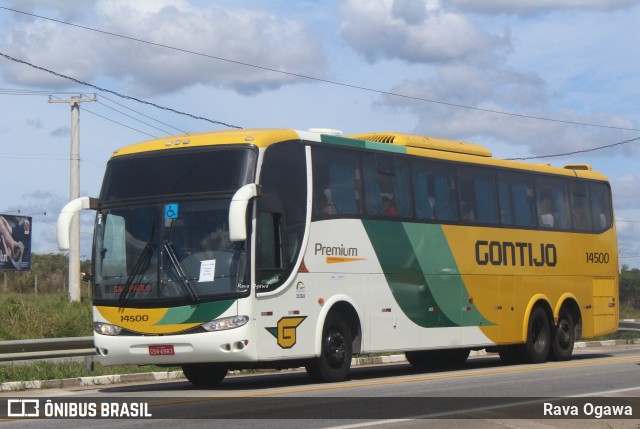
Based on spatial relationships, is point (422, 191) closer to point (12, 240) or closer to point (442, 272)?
→ point (442, 272)

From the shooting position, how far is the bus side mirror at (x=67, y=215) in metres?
15.8

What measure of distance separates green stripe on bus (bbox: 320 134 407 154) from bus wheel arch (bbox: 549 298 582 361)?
6039 millimetres

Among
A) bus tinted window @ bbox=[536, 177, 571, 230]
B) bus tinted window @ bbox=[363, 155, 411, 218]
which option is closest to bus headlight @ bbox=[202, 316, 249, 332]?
bus tinted window @ bbox=[363, 155, 411, 218]

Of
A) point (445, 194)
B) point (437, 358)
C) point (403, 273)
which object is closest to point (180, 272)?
point (403, 273)

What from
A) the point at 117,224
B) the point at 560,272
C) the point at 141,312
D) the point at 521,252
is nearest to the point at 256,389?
the point at 141,312

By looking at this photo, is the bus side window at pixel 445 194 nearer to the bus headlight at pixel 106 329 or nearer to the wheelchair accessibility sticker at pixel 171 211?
the wheelchair accessibility sticker at pixel 171 211

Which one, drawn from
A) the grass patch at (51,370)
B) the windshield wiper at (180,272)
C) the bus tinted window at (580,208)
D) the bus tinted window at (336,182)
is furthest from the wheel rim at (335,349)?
the bus tinted window at (580,208)

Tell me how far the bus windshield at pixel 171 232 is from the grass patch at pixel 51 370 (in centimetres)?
300

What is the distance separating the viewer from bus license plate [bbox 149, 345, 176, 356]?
15.4m

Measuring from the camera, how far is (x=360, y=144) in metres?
18.2

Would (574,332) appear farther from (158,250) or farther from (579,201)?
(158,250)

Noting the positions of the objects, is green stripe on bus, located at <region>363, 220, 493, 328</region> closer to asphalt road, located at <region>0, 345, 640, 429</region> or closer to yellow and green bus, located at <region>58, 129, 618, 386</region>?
yellow and green bus, located at <region>58, 129, 618, 386</region>

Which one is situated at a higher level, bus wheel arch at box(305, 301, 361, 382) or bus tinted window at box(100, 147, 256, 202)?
bus tinted window at box(100, 147, 256, 202)

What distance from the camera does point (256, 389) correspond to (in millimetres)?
15945
